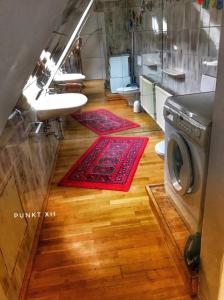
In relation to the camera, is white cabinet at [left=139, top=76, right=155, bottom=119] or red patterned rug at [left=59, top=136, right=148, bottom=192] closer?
red patterned rug at [left=59, top=136, right=148, bottom=192]

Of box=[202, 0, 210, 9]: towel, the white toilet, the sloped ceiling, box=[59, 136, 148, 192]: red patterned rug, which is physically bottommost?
box=[59, 136, 148, 192]: red patterned rug

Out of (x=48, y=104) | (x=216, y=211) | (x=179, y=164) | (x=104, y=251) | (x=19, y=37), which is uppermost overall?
(x=19, y=37)

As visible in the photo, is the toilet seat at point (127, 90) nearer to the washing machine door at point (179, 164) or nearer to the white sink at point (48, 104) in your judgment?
the white sink at point (48, 104)

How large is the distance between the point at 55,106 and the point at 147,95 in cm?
226

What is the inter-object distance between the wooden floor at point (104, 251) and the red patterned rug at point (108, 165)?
0.10 meters

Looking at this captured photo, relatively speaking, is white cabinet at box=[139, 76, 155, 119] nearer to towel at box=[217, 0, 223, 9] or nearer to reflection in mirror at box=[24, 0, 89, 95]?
reflection in mirror at box=[24, 0, 89, 95]

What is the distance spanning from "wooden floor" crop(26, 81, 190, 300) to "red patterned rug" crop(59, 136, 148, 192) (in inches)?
4.1

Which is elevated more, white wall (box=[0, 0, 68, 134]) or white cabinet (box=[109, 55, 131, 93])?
white wall (box=[0, 0, 68, 134])

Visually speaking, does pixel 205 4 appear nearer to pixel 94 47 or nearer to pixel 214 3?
pixel 214 3

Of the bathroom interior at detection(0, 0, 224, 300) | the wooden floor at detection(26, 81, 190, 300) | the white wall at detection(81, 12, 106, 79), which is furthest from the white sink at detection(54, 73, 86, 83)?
the wooden floor at detection(26, 81, 190, 300)

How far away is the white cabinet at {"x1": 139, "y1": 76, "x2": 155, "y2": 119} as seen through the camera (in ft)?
12.5

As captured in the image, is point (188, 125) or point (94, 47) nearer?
point (188, 125)

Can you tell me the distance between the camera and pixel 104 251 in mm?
1713

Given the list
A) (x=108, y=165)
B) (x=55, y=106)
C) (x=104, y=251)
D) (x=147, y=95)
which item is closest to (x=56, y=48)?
(x=55, y=106)
